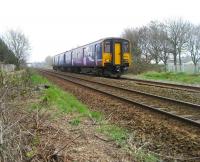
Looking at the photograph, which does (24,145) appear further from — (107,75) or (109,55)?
(107,75)

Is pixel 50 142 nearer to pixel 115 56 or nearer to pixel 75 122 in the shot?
pixel 75 122

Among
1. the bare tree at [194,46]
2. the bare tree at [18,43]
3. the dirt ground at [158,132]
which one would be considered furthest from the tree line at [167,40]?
the dirt ground at [158,132]

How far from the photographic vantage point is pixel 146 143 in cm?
636

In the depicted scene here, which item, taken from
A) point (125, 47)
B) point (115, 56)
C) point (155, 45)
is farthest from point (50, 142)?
point (155, 45)

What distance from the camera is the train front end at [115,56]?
28859 mm

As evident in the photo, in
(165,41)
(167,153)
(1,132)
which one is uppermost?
(165,41)

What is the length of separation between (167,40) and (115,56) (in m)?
36.6

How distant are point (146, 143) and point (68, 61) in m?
40.6

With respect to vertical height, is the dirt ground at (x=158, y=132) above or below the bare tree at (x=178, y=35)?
below

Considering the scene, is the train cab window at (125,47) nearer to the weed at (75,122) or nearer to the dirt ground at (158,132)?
the dirt ground at (158,132)

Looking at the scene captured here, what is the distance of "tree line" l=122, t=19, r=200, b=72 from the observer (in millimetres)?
62000

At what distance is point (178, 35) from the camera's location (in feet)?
215

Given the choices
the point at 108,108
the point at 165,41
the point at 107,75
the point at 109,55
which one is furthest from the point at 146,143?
the point at 165,41

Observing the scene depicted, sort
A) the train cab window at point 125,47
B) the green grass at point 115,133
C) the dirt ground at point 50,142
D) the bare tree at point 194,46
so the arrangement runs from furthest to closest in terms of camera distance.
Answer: the bare tree at point 194,46 < the train cab window at point 125,47 < the green grass at point 115,133 < the dirt ground at point 50,142
